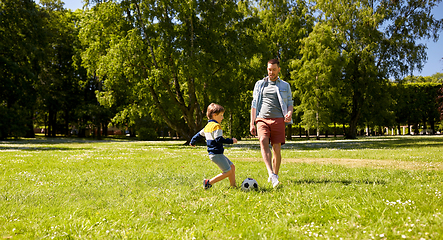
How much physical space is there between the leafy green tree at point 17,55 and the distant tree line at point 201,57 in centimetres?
13

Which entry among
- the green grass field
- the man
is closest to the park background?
the green grass field

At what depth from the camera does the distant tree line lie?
2466cm

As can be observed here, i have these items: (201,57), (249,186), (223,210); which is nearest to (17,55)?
(201,57)

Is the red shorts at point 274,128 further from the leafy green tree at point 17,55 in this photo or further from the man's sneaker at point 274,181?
the leafy green tree at point 17,55

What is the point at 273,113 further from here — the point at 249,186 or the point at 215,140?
the point at 249,186

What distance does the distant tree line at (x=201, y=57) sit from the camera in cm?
2466

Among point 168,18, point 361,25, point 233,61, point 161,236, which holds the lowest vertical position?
point 161,236

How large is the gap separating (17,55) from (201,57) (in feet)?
81.2

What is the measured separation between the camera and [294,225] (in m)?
3.96

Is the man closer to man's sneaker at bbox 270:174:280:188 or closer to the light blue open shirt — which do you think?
the light blue open shirt

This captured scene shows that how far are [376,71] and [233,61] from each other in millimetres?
18894

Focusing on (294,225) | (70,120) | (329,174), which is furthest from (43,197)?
(70,120)

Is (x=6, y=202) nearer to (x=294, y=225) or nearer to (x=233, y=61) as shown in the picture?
(x=294, y=225)

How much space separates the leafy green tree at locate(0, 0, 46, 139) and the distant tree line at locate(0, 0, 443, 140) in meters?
0.13
